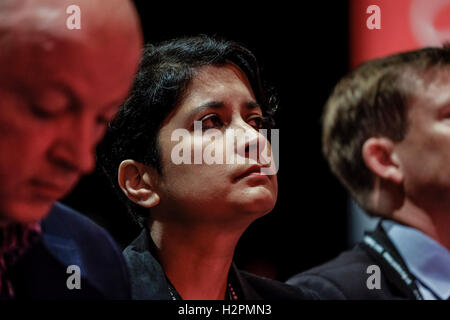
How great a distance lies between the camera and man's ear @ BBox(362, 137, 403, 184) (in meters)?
1.58

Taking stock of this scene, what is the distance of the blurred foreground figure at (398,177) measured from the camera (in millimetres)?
1520

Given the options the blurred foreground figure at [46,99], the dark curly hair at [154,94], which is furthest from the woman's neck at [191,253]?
the blurred foreground figure at [46,99]

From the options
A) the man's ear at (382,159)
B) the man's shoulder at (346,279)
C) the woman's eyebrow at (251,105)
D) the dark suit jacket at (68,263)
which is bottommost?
the man's shoulder at (346,279)

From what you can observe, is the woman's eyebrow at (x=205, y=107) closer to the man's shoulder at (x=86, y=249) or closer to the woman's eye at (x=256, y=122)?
the woman's eye at (x=256, y=122)

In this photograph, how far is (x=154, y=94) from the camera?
1.42m

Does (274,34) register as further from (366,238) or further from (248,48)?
(366,238)

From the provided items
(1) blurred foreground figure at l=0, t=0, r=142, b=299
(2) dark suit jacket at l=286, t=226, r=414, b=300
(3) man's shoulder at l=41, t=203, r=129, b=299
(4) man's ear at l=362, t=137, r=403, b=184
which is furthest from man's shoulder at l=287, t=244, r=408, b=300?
(1) blurred foreground figure at l=0, t=0, r=142, b=299

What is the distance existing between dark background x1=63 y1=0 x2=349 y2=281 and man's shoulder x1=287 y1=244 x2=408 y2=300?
0.21 m

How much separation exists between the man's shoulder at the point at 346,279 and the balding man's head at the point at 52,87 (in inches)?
28.6

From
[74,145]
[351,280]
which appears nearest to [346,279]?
[351,280]

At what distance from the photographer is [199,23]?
155 centimetres

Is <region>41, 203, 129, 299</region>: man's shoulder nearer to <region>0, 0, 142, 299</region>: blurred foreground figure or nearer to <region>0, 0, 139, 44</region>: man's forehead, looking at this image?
<region>0, 0, 142, 299</region>: blurred foreground figure
